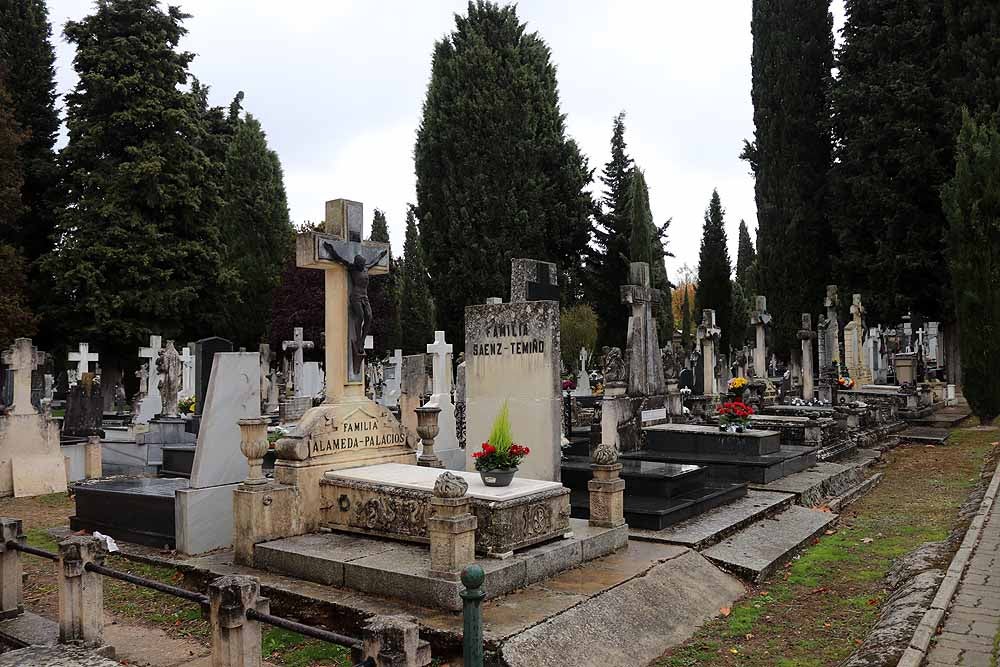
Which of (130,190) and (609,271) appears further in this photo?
(609,271)

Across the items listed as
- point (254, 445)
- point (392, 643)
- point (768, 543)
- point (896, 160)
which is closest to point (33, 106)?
point (254, 445)

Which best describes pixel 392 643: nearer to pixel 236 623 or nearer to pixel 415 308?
pixel 236 623

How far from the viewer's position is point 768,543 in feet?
24.9

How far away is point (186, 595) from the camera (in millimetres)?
3791

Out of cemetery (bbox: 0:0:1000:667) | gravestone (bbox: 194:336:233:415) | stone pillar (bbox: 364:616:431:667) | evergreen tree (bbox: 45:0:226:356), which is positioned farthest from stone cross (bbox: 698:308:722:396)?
evergreen tree (bbox: 45:0:226:356)

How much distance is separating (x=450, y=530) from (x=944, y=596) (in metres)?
3.81

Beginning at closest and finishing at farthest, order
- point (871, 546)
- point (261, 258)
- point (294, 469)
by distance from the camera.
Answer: point (294, 469) < point (871, 546) < point (261, 258)

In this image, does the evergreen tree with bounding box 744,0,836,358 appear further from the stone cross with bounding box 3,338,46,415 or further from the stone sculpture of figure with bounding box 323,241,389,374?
the stone cross with bounding box 3,338,46,415

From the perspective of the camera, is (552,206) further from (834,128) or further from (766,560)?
(766,560)

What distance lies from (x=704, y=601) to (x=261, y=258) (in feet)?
125

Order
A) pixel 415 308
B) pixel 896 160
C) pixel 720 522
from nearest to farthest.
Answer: pixel 720 522 < pixel 896 160 < pixel 415 308

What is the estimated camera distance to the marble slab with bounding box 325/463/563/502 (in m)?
5.86

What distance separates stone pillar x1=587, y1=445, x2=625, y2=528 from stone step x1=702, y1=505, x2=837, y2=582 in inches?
42.6

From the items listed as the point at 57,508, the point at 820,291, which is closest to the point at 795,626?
the point at 57,508
